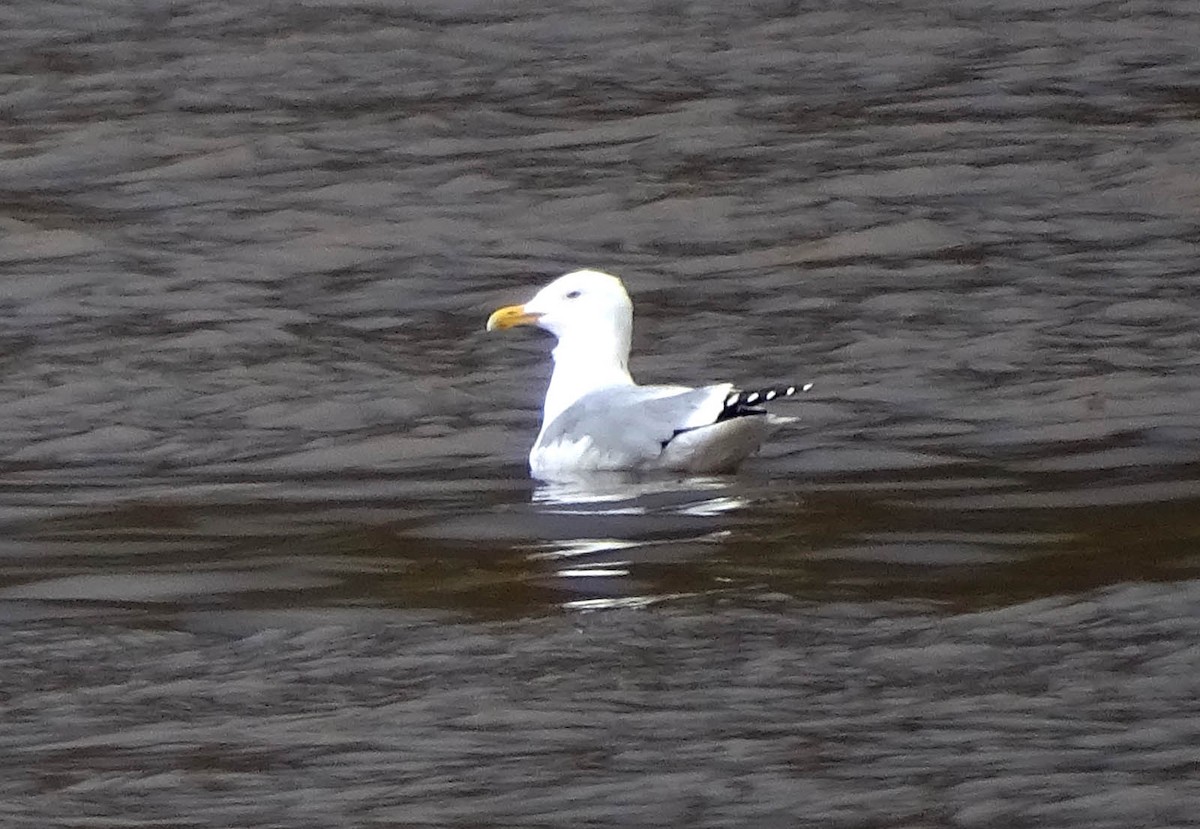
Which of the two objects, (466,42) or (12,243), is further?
(466,42)

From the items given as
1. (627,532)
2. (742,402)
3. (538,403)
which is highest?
(742,402)

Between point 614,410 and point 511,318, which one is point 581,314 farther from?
point 614,410

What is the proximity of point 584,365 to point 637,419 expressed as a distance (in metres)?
0.97

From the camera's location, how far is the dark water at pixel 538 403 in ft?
21.6

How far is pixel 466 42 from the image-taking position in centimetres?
1881

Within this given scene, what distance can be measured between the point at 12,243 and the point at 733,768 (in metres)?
9.71

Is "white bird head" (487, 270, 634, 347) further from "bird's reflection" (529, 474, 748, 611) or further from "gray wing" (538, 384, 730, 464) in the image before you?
"bird's reflection" (529, 474, 748, 611)

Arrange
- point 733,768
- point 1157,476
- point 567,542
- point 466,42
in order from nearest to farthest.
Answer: point 733,768, point 567,542, point 1157,476, point 466,42

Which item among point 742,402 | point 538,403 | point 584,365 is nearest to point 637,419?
point 742,402

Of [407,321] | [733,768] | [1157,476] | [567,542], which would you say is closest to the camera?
[733,768]

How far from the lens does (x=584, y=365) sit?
438 inches

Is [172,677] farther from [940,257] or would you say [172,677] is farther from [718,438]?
[940,257]

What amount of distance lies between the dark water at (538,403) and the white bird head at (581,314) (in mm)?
535

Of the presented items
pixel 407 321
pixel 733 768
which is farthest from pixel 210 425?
pixel 733 768
